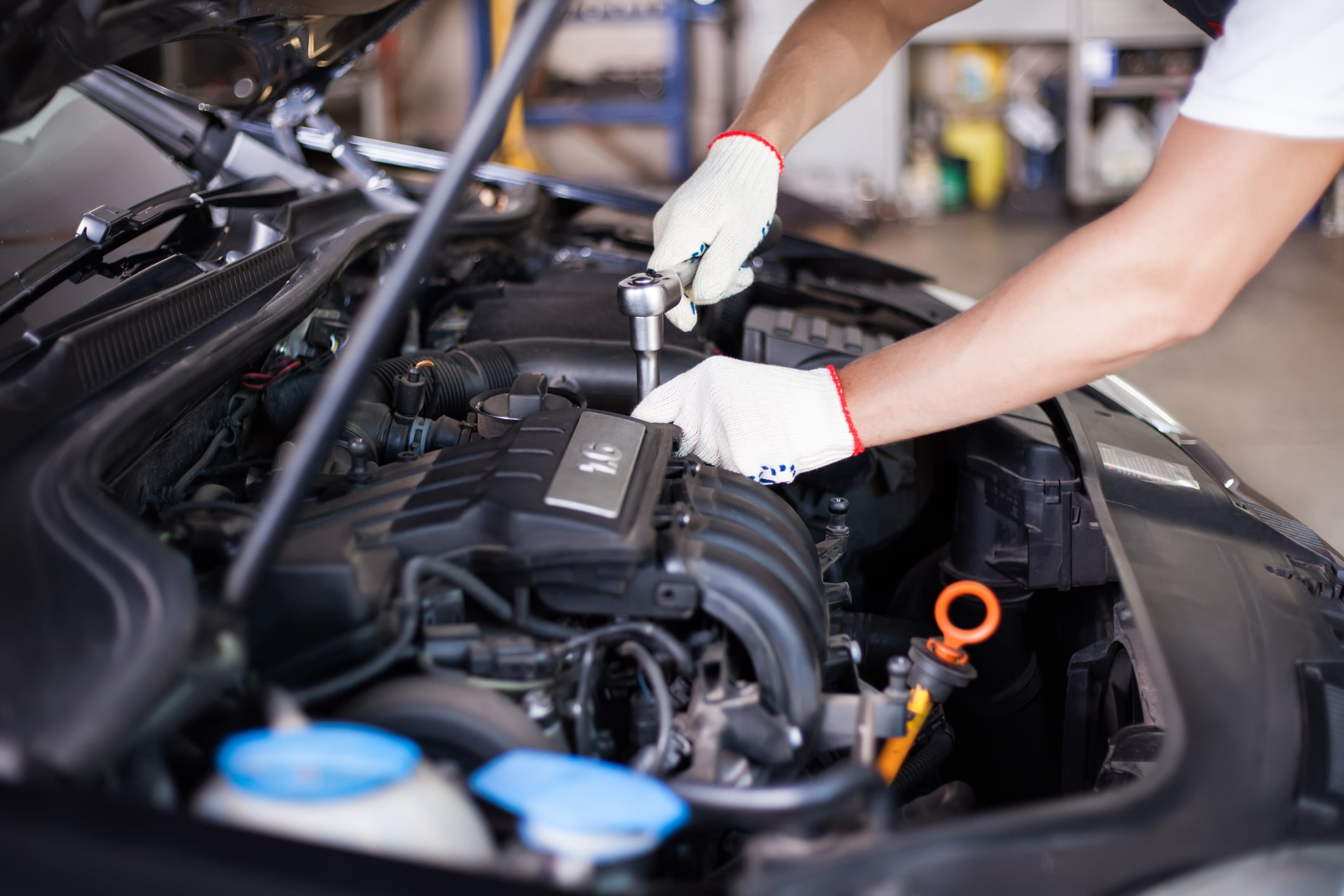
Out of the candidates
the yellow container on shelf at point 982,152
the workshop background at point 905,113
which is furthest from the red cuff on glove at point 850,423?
the yellow container on shelf at point 982,152

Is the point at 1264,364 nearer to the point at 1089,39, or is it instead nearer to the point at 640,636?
the point at 1089,39

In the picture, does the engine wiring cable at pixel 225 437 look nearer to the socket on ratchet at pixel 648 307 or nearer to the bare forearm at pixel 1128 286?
the socket on ratchet at pixel 648 307

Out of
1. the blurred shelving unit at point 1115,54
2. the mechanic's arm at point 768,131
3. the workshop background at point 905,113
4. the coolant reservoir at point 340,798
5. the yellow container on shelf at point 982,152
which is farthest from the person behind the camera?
the yellow container on shelf at point 982,152

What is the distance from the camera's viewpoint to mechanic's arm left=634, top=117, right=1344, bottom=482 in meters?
0.97

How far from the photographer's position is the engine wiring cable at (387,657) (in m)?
0.78

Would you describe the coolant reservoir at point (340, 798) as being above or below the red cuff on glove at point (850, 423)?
below

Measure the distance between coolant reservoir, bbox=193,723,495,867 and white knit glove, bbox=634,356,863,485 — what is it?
0.59m

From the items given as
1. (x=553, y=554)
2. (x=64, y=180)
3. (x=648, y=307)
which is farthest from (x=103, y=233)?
(x=553, y=554)

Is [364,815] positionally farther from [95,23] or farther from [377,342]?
[95,23]

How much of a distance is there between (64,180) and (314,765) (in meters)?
1.12

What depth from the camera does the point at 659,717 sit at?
84cm

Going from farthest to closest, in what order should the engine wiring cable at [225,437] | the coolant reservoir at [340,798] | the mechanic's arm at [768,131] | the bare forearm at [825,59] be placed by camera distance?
the bare forearm at [825,59] < the mechanic's arm at [768,131] < the engine wiring cable at [225,437] < the coolant reservoir at [340,798]

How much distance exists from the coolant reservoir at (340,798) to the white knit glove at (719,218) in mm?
743

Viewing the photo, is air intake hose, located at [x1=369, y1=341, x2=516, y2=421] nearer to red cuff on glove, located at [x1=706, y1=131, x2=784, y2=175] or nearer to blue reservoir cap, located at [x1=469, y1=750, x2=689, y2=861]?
red cuff on glove, located at [x1=706, y1=131, x2=784, y2=175]
